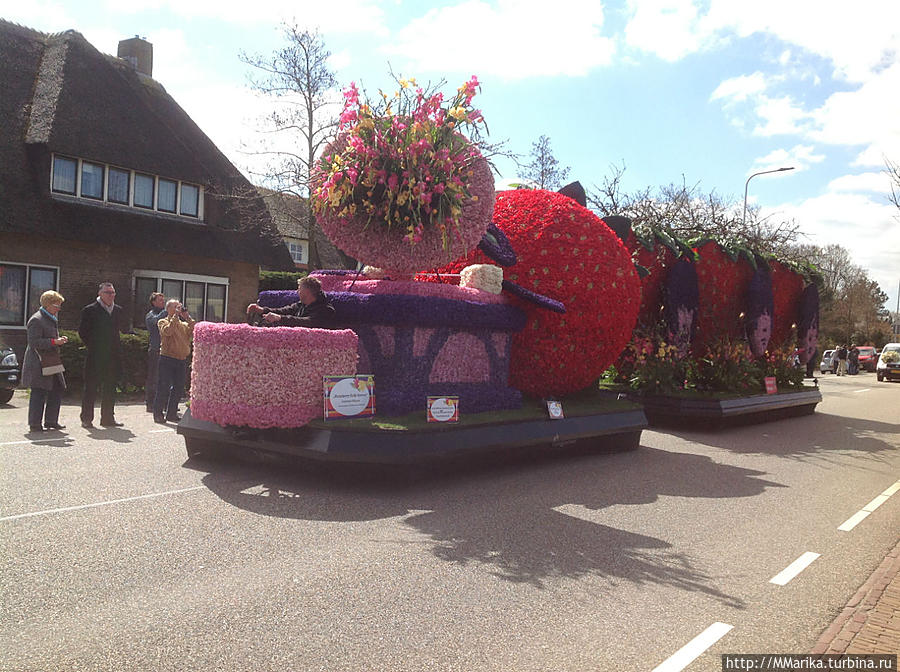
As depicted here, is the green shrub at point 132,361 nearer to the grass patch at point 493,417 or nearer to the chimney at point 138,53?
the grass patch at point 493,417

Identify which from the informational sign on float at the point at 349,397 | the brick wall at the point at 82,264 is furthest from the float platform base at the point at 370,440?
the brick wall at the point at 82,264

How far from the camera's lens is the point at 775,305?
51.3ft

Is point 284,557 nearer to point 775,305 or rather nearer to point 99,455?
point 99,455

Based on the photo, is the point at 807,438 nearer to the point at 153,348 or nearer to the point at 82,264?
the point at 153,348

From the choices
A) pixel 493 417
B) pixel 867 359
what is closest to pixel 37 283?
pixel 493 417

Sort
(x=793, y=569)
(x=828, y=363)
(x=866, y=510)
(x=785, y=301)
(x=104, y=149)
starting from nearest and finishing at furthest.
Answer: (x=793, y=569)
(x=866, y=510)
(x=785, y=301)
(x=104, y=149)
(x=828, y=363)

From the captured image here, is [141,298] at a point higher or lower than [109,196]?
lower

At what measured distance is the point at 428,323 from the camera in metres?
7.09

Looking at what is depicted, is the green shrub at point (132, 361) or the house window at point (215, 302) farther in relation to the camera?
the house window at point (215, 302)

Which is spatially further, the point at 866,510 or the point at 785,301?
the point at 785,301

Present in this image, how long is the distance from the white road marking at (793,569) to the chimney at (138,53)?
25.9 metres

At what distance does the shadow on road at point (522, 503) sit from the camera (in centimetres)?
461

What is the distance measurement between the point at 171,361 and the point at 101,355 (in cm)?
102

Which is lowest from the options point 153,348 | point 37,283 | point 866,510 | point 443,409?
point 866,510
